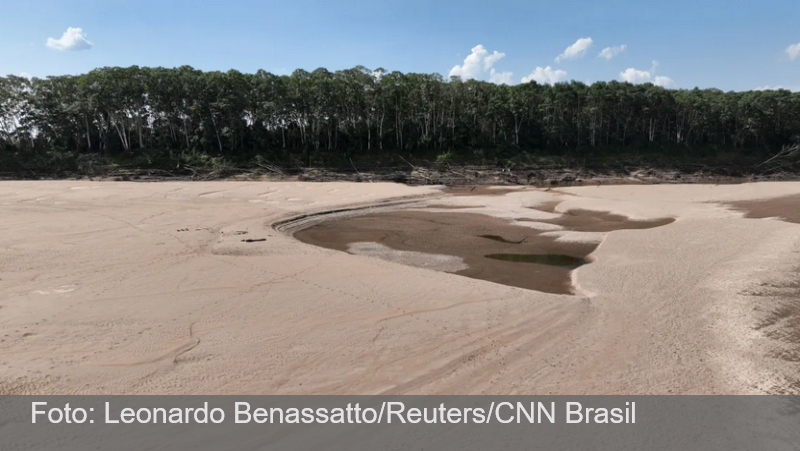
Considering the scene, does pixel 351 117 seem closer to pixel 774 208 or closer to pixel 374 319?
pixel 774 208

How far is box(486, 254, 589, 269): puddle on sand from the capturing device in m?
12.5

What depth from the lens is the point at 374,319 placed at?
7.59 meters

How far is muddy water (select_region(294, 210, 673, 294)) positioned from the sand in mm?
823

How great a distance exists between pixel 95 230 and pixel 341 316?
12095mm

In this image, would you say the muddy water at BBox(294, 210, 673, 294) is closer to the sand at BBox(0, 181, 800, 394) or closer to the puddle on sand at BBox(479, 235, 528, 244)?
the puddle on sand at BBox(479, 235, 528, 244)

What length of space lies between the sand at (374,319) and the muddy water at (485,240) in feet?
2.70

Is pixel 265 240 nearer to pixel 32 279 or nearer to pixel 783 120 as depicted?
pixel 32 279

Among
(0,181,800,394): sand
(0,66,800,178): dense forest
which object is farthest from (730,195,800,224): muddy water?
(0,66,800,178): dense forest

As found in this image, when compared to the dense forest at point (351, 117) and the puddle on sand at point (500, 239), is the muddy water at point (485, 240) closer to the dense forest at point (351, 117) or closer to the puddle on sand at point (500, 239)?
the puddle on sand at point (500, 239)

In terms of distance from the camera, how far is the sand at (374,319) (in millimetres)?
5578

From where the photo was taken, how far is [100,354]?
606cm

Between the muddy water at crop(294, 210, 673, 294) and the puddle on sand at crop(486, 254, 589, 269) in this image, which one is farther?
the puddle on sand at crop(486, 254, 589, 269)
